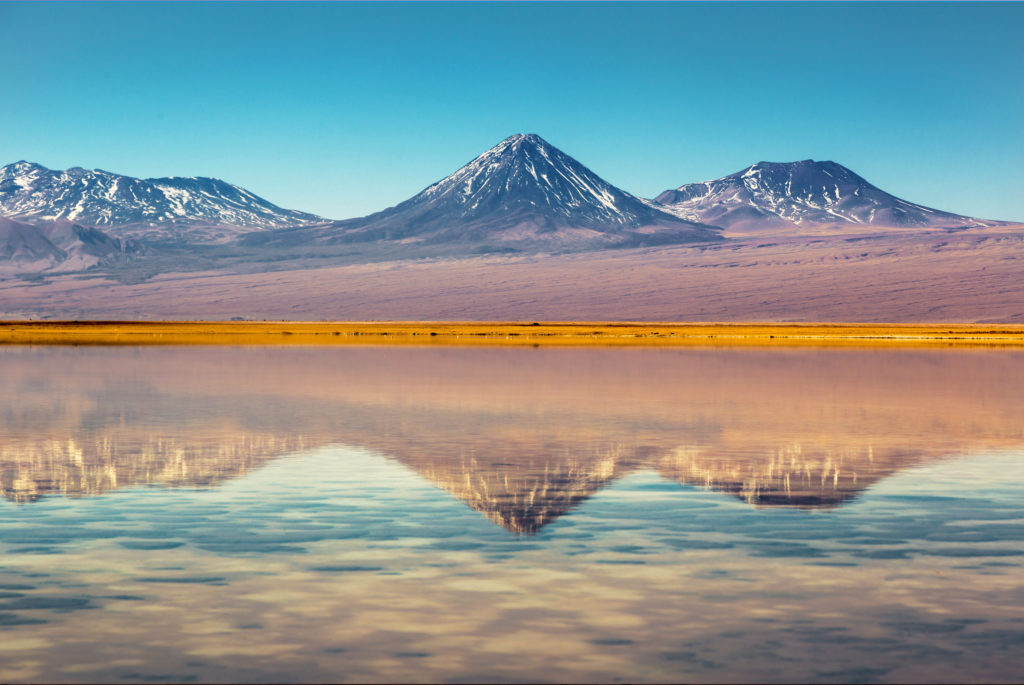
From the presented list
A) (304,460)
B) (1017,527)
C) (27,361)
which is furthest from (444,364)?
(1017,527)

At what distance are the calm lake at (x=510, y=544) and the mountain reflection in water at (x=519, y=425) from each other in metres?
0.11

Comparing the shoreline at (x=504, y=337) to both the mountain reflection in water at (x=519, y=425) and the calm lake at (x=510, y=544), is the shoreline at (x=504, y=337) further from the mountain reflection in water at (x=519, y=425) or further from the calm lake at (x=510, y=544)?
the calm lake at (x=510, y=544)

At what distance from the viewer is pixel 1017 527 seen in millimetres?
13422

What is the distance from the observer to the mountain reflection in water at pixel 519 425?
16.9m

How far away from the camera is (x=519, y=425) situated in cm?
2409

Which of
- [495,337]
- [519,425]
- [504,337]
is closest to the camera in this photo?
[519,425]

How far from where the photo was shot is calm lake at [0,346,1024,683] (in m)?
8.52

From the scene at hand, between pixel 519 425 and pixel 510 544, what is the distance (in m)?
11.8

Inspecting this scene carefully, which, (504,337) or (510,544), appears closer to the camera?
(510,544)

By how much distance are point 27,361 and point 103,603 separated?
147 ft

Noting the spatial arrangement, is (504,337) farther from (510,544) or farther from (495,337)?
(510,544)

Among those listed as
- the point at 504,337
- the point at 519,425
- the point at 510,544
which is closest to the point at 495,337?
the point at 504,337

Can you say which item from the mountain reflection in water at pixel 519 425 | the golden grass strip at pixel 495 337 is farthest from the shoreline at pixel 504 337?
the mountain reflection in water at pixel 519 425

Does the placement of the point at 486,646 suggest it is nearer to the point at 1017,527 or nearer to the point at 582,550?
the point at 582,550
